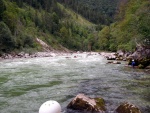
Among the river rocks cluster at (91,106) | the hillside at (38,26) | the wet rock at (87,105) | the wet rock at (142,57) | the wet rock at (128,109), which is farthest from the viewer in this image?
the hillside at (38,26)

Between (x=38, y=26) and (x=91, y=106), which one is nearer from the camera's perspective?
(x=91, y=106)

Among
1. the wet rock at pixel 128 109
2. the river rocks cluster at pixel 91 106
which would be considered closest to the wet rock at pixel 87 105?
the river rocks cluster at pixel 91 106

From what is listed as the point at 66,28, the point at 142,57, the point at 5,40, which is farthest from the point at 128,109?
the point at 66,28

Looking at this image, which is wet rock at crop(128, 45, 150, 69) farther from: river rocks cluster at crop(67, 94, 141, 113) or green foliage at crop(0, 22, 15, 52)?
green foliage at crop(0, 22, 15, 52)

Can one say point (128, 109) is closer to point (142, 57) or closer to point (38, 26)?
point (142, 57)

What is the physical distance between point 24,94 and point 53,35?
8826 centimetres

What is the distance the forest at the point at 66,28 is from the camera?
1331 inches

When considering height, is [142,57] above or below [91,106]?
above

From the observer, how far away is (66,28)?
11444 centimetres

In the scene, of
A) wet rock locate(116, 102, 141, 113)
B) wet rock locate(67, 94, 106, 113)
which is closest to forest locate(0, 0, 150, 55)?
wet rock locate(67, 94, 106, 113)

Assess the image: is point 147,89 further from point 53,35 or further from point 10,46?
point 53,35

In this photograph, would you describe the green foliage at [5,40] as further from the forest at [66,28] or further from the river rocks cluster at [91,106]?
the river rocks cluster at [91,106]

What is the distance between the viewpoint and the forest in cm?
3382

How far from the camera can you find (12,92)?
12.7 metres
